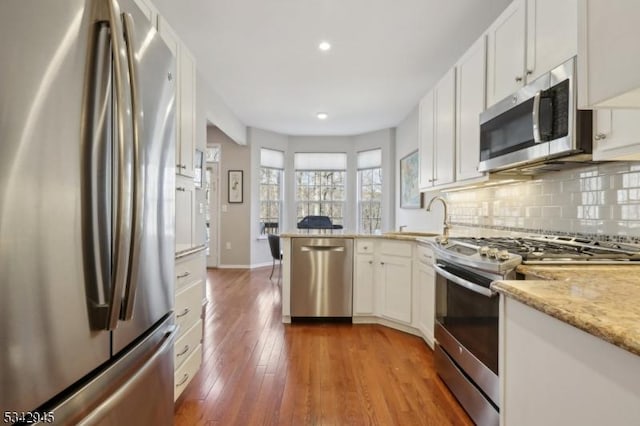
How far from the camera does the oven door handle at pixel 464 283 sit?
1.50 meters

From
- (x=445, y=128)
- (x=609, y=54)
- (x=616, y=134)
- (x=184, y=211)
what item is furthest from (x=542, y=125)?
(x=184, y=211)

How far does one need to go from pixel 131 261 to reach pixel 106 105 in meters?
0.41

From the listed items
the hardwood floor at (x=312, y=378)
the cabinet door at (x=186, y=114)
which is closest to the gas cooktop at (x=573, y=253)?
the hardwood floor at (x=312, y=378)

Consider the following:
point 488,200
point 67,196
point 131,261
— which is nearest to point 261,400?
point 131,261

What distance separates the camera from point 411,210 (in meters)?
5.20

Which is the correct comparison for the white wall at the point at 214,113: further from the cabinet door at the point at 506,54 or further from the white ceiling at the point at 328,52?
the cabinet door at the point at 506,54

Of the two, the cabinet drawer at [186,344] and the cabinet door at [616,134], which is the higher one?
the cabinet door at [616,134]

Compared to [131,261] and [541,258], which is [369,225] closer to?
[541,258]

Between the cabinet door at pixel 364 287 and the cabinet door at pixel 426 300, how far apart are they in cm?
55

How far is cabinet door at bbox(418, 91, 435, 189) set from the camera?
3059 mm

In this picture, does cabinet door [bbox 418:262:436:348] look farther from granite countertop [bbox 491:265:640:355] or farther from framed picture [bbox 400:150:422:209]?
framed picture [bbox 400:150:422:209]

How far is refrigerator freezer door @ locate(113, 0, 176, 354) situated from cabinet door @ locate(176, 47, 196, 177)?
972 mm

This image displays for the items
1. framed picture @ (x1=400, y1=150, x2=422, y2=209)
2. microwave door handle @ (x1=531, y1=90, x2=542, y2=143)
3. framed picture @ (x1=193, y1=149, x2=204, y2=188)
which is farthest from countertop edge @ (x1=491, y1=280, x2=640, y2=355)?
framed picture @ (x1=400, y1=150, x2=422, y2=209)

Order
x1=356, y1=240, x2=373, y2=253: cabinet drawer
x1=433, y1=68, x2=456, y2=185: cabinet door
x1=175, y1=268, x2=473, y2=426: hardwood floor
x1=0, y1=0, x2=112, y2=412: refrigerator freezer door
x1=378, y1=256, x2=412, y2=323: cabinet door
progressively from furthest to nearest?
x1=356, y1=240, x2=373, y2=253: cabinet drawer
x1=378, y1=256, x2=412, y2=323: cabinet door
x1=433, y1=68, x2=456, y2=185: cabinet door
x1=175, y1=268, x2=473, y2=426: hardwood floor
x1=0, y1=0, x2=112, y2=412: refrigerator freezer door
